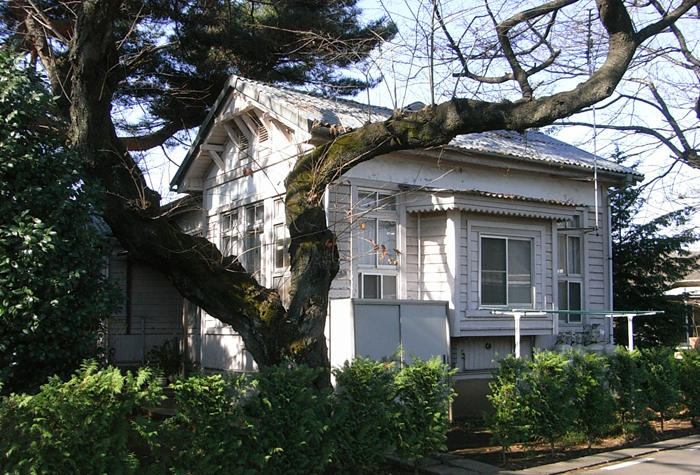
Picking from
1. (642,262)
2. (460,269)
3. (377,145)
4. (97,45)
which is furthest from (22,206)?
(642,262)

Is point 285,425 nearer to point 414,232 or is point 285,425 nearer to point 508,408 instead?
point 508,408

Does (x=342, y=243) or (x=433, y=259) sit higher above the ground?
(x=342, y=243)

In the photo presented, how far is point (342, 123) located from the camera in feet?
40.5

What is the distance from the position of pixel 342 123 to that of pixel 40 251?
645cm

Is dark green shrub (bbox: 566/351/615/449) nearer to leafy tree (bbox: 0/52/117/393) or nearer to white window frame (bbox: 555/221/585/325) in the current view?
white window frame (bbox: 555/221/585/325)

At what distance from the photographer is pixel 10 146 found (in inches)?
297

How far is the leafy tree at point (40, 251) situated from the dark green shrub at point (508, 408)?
530 cm

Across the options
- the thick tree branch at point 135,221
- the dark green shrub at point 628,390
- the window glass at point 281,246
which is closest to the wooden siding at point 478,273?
the dark green shrub at point 628,390

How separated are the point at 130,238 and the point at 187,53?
9350 mm

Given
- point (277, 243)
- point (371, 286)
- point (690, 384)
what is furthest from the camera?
point (277, 243)

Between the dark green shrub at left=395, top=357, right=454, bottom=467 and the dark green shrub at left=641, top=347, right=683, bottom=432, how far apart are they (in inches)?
186

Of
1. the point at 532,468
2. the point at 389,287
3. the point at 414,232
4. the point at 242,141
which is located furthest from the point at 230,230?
the point at 532,468

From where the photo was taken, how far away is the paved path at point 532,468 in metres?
8.68

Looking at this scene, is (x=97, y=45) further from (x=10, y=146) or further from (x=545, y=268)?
(x=545, y=268)
